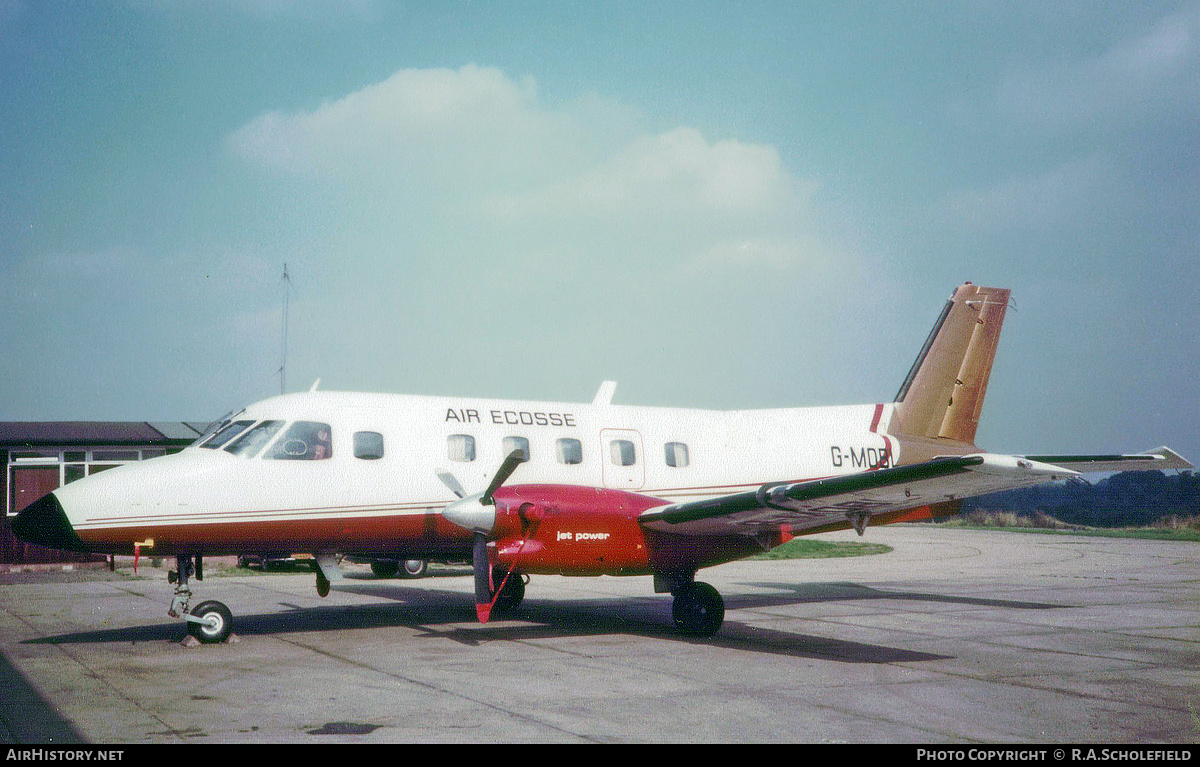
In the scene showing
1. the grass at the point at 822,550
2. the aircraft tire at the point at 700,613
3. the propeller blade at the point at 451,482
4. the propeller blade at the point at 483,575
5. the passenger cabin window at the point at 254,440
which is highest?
the passenger cabin window at the point at 254,440

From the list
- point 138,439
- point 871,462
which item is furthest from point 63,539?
point 138,439

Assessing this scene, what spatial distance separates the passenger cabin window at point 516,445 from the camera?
12.2 meters

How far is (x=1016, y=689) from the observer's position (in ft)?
26.9

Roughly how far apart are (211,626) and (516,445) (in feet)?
13.9

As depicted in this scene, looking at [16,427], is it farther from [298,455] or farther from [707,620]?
[707,620]

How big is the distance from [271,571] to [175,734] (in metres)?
17.2

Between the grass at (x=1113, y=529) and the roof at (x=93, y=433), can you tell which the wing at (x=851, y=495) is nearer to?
the roof at (x=93, y=433)

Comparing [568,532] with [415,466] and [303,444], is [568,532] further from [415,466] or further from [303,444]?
[303,444]

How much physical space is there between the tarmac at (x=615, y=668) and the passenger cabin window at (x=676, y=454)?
7.41 ft

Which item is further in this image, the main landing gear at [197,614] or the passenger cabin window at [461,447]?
the passenger cabin window at [461,447]

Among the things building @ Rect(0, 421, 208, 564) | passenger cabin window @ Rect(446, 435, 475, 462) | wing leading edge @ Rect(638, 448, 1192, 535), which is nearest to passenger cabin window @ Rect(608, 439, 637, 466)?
wing leading edge @ Rect(638, 448, 1192, 535)

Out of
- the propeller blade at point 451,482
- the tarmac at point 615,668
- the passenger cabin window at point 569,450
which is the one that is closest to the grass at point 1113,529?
the tarmac at point 615,668

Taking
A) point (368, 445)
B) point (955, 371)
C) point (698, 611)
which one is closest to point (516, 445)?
point (368, 445)

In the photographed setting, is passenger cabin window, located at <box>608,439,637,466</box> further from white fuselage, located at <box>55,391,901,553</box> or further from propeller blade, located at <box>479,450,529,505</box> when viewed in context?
propeller blade, located at <box>479,450,529,505</box>
